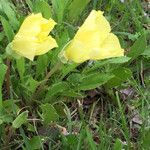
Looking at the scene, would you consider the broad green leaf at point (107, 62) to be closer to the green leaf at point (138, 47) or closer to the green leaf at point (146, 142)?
the green leaf at point (138, 47)

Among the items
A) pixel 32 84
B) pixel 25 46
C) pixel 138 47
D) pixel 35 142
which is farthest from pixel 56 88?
pixel 138 47

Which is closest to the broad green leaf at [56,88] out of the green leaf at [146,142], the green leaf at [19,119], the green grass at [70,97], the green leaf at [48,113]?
the green grass at [70,97]

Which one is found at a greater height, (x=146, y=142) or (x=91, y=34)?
(x=91, y=34)

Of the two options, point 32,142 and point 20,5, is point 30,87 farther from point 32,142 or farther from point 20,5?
point 20,5

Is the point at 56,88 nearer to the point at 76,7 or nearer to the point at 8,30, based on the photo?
the point at 8,30

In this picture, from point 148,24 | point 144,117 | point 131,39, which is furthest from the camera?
point 148,24

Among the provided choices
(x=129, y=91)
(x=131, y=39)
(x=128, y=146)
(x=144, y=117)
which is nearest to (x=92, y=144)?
(x=128, y=146)
